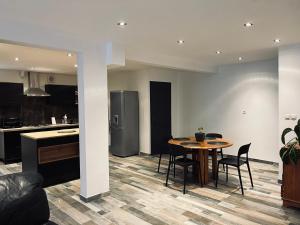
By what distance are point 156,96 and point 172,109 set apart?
0.82 metres

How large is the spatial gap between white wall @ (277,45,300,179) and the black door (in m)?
3.15

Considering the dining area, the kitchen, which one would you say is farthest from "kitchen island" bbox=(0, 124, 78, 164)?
the dining area

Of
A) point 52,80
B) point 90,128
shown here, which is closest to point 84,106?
point 90,128

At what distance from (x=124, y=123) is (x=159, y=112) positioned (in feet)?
3.63

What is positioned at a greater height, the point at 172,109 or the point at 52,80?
the point at 52,80

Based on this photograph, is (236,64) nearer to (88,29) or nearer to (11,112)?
(88,29)

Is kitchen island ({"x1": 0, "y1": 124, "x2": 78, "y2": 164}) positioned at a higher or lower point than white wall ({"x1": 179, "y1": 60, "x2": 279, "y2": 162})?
lower

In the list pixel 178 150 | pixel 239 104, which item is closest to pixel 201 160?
pixel 178 150

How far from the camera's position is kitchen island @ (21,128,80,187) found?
425 centimetres

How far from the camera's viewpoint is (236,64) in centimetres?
592

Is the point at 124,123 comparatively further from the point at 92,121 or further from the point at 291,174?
the point at 291,174

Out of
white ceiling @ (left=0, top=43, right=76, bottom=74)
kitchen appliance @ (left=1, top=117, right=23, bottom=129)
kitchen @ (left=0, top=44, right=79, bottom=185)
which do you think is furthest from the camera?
kitchen appliance @ (left=1, top=117, right=23, bottom=129)

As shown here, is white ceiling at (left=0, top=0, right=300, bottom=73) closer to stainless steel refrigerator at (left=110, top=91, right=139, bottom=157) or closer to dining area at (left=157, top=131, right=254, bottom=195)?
dining area at (left=157, top=131, right=254, bottom=195)

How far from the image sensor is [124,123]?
630 centimetres
